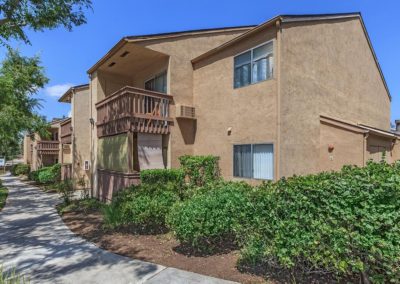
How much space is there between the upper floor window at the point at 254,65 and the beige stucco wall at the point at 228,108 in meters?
0.21

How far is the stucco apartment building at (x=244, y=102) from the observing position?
9.52m

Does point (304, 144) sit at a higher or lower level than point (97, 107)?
lower

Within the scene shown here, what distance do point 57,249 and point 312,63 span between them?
10784mm

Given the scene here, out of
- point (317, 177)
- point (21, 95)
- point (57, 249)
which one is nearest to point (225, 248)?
point (317, 177)

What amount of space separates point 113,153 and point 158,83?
4382 mm

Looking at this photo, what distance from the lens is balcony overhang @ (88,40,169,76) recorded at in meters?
12.0

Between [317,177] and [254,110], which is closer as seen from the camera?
[317,177]

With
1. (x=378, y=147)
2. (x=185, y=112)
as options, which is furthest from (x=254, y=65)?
(x=378, y=147)

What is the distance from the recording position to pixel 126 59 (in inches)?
521

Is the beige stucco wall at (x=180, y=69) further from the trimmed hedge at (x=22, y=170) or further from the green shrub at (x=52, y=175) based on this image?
the trimmed hedge at (x=22, y=170)

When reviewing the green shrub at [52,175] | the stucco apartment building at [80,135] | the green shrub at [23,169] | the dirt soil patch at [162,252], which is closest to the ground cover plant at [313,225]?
the dirt soil patch at [162,252]

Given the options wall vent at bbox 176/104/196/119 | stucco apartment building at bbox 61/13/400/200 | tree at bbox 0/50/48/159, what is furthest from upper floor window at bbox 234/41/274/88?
tree at bbox 0/50/48/159

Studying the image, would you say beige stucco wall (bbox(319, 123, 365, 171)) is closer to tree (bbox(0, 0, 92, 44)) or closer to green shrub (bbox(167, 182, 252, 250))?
green shrub (bbox(167, 182, 252, 250))

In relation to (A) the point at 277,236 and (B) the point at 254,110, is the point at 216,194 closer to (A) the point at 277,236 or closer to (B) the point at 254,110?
(A) the point at 277,236
